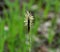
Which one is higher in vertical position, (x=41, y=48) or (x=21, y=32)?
(x=21, y=32)

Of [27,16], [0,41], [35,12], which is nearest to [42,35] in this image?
[35,12]

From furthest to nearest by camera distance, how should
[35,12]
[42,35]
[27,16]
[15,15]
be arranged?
[35,12]
[42,35]
[15,15]
[27,16]

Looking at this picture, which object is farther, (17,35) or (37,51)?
(37,51)

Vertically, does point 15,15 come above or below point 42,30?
above

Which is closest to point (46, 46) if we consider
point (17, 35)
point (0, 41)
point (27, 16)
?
point (17, 35)

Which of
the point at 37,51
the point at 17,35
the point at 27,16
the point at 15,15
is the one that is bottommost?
the point at 37,51

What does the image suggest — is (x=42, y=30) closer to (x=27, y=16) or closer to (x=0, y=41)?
(x=0, y=41)

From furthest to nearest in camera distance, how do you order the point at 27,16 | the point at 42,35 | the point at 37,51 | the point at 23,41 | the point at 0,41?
1. the point at 42,35
2. the point at 37,51
3. the point at 23,41
4. the point at 0,41
5. the point at 27,16

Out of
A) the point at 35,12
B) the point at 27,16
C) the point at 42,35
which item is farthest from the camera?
the point at 35,12

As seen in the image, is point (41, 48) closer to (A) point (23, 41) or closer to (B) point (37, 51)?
(B) point (37, 51)
